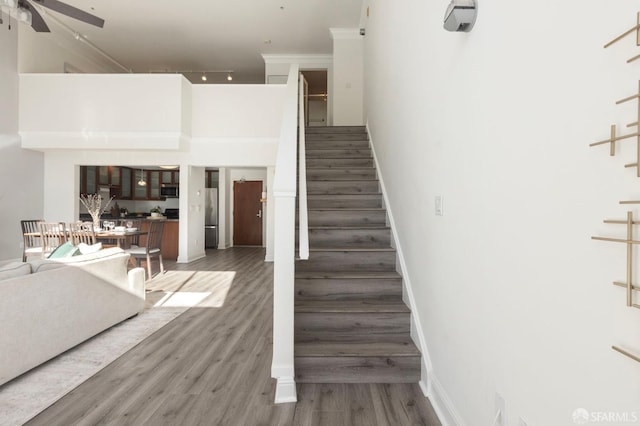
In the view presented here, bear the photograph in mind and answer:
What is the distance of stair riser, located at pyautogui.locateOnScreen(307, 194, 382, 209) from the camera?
4098 mm

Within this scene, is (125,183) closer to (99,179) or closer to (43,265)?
(99,179)

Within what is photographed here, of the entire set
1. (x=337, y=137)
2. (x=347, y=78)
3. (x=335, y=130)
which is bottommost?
(x=337, y=137)

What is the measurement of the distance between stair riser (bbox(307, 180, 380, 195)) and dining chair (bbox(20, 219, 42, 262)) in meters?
4.68

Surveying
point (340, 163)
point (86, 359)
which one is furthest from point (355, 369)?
point (340, 163)

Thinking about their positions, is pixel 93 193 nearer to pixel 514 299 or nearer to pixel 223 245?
pixel 223 245

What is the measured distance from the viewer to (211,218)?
10742mm

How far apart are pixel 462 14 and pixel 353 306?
2.11 m

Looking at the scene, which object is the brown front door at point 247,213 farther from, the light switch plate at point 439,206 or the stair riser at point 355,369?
the light switch plate at point 439,206

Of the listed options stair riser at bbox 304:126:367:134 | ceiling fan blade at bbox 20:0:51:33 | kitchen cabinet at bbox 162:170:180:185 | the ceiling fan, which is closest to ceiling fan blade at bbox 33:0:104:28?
the ceiling fan

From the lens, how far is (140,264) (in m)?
Result: 6.71

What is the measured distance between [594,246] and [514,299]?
449 mm

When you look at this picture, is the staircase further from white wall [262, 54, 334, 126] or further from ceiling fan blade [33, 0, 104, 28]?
white wall [262, 54, 334, 126]

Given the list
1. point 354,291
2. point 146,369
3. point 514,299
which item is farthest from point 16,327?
point 514,299

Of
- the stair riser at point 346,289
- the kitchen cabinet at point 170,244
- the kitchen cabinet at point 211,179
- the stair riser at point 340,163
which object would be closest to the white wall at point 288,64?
the kitchen cabinet at point 211,179
